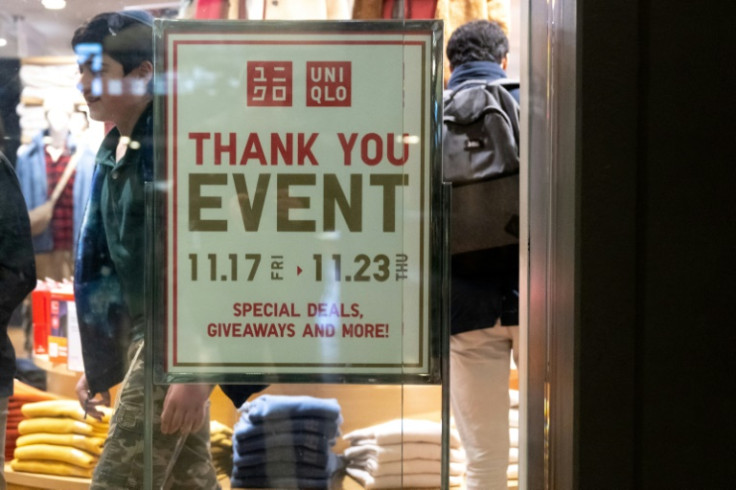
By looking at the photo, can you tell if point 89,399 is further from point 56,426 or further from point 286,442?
point 286,442

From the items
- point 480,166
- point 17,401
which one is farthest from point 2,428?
point 480,166

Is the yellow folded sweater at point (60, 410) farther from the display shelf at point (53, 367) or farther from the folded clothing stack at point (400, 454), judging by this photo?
the folded clothing stack at point (400, 454)

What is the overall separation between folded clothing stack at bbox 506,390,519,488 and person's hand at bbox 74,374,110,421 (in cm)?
64

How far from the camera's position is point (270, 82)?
4.45ft

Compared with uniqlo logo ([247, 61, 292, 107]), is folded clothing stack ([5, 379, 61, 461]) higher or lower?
lower

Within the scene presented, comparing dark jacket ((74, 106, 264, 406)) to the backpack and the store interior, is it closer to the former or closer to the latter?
the store interior

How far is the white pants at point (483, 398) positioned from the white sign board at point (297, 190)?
8 cm

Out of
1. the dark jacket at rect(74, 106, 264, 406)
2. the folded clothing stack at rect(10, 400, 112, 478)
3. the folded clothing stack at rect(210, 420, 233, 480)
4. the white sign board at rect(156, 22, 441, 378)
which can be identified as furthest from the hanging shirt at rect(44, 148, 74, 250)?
the folded clothing stack at rect(210, 420, 233, 480)

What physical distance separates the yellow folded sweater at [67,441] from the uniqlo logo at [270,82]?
0.58m

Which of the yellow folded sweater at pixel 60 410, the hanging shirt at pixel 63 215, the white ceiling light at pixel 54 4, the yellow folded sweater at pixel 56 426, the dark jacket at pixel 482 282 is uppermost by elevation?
the white ceiling light at pixel 54 4

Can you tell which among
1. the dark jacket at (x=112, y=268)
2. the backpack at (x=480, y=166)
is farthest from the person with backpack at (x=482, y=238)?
the dark jacket at (x=112, y=268)

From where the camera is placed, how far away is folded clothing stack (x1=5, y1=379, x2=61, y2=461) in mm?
1403

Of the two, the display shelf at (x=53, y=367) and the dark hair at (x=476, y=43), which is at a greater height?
the dark hair at (x=476, y=43)

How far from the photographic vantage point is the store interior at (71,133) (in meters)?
1.36
